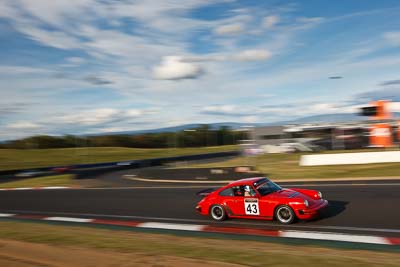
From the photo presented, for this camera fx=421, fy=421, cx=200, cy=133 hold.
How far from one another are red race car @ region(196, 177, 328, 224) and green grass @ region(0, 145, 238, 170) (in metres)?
34.8

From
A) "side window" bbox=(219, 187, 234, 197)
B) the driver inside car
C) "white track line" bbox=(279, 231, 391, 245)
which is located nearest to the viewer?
"white track line" bbox=(279, 231, 391, 245)

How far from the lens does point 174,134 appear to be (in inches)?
2434

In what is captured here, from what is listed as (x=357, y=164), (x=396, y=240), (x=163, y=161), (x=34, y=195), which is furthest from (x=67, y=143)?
(x=396, y=240)

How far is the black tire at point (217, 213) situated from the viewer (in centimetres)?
1060

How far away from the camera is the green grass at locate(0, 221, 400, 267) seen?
6.02 meters

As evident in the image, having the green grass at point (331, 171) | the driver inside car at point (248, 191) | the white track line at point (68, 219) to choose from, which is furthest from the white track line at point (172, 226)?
the green grass at point (331, 171)

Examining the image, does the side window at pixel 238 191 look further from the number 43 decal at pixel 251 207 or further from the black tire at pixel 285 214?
the black tire at pixel 285 214

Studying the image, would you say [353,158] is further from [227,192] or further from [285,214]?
[285,214]

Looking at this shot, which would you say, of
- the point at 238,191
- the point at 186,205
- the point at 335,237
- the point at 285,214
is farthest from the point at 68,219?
the point at 335,237

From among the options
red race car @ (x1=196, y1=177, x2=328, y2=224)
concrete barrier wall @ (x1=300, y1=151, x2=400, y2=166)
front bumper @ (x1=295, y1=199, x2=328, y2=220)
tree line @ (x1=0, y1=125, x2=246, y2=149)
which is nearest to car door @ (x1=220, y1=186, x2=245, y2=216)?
red race car @ (x1=196, y1=177, x2=328, y2=224)

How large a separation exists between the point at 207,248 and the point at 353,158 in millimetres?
14920

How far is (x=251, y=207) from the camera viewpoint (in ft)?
33.1

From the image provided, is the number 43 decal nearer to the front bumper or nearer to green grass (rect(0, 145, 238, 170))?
the front bumper

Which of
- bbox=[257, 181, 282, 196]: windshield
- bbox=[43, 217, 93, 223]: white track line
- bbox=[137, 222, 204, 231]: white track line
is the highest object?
bbox=[257, 181, 282, 196]: windshield
